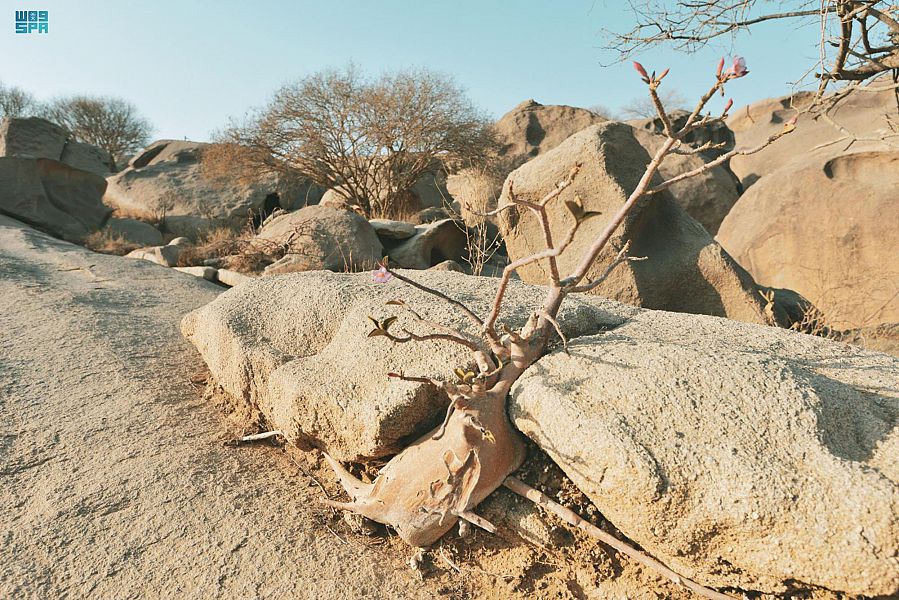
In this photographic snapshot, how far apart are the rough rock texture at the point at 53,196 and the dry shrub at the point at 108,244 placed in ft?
1.26

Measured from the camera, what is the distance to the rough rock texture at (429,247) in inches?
297

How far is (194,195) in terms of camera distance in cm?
1242

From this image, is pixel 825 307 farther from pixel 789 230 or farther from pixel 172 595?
pixel 172 595

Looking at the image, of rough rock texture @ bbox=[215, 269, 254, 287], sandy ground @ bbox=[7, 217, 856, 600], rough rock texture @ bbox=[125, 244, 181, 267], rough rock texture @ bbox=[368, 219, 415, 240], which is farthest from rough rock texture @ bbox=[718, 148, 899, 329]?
rough rock texture @ bbox=[125, 244, 181, 267]

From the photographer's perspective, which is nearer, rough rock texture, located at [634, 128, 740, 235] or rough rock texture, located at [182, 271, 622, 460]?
rough rock texture, located at [182, 271, 622, 460]

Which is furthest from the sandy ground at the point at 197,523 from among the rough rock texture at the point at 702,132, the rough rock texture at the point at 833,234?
the rough rock texture at the point at 702,132

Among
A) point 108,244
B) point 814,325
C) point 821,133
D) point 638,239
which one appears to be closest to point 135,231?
point 108,244

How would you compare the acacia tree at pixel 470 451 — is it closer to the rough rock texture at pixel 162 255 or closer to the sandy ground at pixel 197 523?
the sandy ground at pixel 197 523

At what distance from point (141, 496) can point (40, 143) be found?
11.5m

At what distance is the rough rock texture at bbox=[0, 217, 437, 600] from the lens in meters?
1.71

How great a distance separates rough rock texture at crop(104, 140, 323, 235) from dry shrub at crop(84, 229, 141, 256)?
7.22 ft

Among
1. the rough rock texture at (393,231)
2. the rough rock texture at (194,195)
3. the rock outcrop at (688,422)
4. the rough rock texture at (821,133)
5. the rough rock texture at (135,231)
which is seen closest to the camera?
the rock outcrop at (688,422)

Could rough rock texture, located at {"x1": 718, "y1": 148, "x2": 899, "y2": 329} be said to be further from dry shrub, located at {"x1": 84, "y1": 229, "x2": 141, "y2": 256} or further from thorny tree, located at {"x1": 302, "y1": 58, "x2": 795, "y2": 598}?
dry shrub, located at {"x1": 84, "y1": 229, "x2": 141, "y2": 256}

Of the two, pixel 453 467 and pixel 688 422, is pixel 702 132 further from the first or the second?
pixel 453 467
